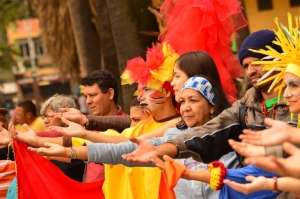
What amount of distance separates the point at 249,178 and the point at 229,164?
140cm

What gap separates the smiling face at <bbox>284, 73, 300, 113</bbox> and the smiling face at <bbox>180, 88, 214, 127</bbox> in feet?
3.09

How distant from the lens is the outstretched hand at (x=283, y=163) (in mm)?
4035

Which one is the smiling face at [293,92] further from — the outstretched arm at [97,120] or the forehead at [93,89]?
the forehead at [93,89]

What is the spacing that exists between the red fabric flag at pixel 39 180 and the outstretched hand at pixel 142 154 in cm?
197

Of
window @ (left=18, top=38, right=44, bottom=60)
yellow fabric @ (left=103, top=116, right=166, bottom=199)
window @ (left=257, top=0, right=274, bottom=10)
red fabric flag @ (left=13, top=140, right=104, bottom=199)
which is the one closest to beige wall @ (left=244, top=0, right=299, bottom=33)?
window @ (left=257, top=0, right=274, bottom=10)

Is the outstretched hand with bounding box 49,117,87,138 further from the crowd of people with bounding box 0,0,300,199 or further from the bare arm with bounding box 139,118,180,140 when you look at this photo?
the bare arm with bounding box 139,118,180,140

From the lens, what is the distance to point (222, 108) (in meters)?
6.06

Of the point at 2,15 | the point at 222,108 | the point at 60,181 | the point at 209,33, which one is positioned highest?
the point at 2,15

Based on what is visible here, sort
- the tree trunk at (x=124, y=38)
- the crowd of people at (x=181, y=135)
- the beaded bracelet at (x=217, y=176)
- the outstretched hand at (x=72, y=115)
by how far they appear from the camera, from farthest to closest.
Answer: the tree trunk at (x=124, y=38)
the outstretched hand at (x=72, y=115)
the beaded bracelet at (x=217, y=176)
the crowd of people at (x=181, y=135)

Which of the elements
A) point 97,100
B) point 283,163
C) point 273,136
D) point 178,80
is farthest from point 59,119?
point 283,163

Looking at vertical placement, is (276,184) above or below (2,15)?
below

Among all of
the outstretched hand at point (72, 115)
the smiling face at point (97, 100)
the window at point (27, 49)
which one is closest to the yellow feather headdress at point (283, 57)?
the outstretched hand at point (72, 115)

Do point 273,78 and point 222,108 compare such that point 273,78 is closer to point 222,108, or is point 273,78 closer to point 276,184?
point 222,108

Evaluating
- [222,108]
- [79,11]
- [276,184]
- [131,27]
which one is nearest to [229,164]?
[222,108]
